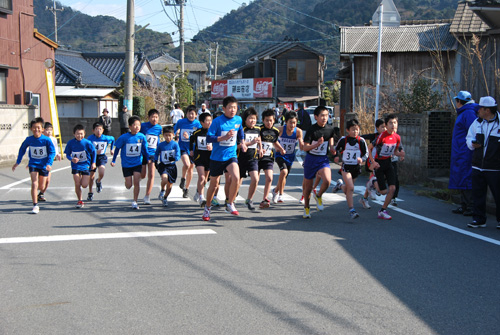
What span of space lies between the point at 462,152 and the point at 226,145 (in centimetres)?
434

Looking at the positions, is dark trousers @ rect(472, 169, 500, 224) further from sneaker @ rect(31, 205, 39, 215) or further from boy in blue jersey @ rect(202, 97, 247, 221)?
sneaker @ rect(31, 205, 39, 215)

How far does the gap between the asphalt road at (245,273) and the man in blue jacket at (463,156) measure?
483 millimetres

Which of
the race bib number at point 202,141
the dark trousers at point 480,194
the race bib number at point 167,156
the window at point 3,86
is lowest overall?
the dark trousers at point 480,194

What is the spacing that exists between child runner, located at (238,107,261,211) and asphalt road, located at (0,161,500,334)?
544 mm

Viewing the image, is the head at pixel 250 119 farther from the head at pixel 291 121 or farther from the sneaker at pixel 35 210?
the sneaker at pixel 35 210

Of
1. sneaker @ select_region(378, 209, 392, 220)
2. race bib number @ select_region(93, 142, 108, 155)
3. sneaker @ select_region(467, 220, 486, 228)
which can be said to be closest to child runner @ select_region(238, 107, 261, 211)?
sneaker @ select_region(378, 209, 392, 220)

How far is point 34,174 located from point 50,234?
7.67ft

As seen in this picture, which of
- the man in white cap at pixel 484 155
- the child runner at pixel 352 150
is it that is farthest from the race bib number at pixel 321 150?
the man in white cap at pixel 484 155

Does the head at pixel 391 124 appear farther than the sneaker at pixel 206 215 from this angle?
Yes

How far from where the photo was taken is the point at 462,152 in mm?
9930

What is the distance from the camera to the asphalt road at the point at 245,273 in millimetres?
4500

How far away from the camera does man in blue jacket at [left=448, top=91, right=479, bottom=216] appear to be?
972 cm

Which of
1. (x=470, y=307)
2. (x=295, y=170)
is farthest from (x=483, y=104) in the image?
(x=295, y=170)

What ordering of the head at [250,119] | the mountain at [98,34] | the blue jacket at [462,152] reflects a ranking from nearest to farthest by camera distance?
the head at [250,119] → the blue jacket at [462,152] → the mountain at [98,34]
